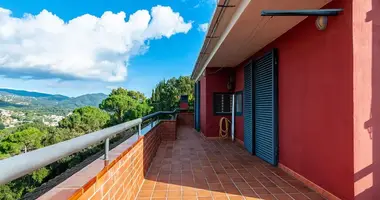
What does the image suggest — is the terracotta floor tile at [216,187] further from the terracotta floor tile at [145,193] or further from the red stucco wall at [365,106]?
the red stucco wall at [365,106]

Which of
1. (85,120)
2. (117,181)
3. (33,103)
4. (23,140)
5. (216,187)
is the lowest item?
(85,120)

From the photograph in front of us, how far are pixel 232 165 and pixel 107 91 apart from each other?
109ft

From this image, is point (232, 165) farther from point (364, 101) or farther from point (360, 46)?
point (360, 46)

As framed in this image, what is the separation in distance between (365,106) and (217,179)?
2.13 m

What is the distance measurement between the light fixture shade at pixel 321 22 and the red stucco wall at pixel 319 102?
55 mm

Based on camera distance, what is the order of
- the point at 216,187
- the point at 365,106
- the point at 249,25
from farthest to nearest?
1. the point at 249,25
2. the point at 216,187
3. the point at 365,106

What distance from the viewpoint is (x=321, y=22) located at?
108 inches

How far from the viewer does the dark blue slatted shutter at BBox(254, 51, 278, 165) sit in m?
4.23

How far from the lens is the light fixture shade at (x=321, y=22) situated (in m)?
2.72

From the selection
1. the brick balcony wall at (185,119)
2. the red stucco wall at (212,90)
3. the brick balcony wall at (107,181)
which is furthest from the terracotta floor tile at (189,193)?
the brick balcony wall at (185,119)

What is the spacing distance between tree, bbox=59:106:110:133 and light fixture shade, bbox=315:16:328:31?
2320cm

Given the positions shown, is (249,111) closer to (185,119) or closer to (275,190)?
(275,190)

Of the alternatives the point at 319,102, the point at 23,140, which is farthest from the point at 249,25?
the point at 23,140

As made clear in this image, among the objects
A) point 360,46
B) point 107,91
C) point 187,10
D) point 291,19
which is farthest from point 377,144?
point 107,91
